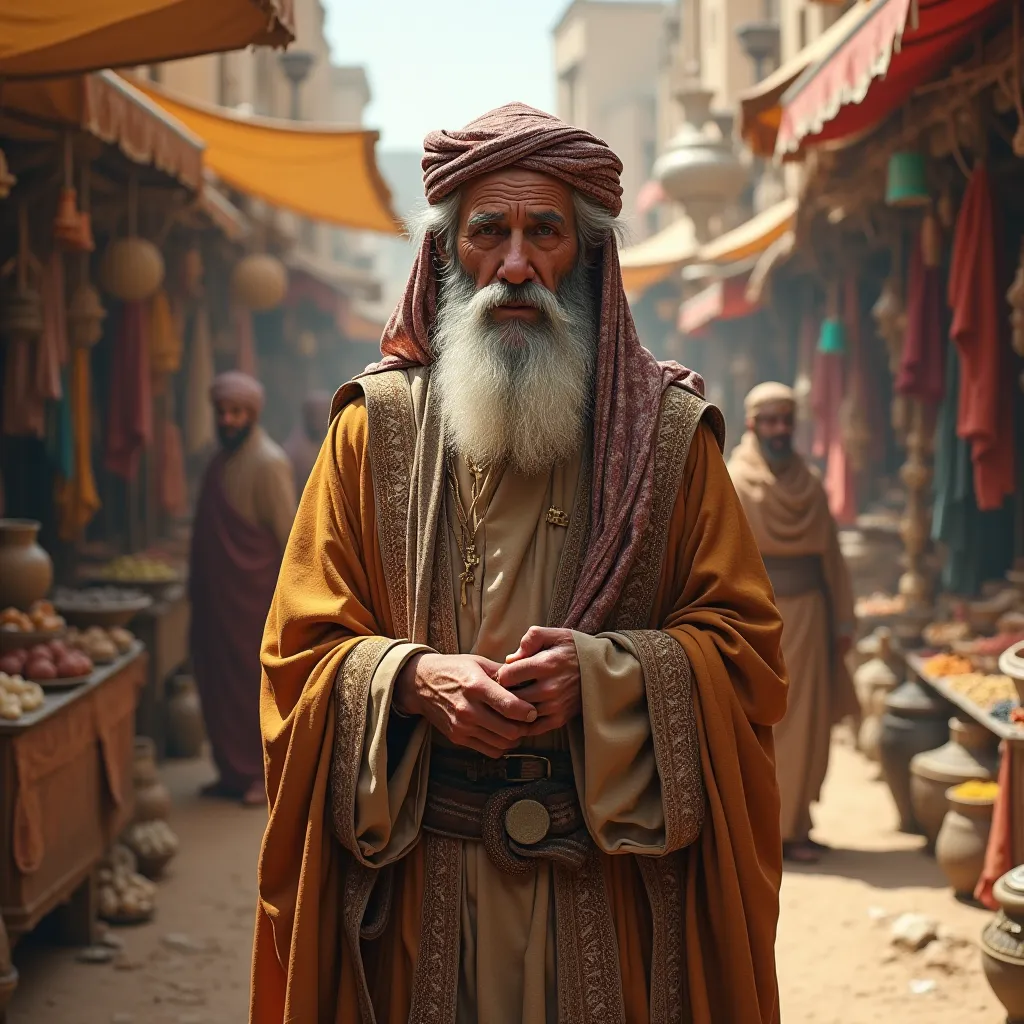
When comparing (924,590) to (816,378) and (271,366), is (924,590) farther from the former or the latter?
(271,366)

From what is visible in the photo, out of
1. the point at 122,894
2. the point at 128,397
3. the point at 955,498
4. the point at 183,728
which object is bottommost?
the point at 183,728

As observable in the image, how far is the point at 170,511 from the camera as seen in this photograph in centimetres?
1256

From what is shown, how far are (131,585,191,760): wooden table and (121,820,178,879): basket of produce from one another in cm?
233

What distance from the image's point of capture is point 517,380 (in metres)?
3.01

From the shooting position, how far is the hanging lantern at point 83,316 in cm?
847

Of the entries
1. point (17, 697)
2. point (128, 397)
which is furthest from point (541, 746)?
point (128, 397)

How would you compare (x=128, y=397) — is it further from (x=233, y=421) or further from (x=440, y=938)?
(x=440, y=938)

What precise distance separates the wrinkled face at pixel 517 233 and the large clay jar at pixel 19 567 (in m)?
4.05

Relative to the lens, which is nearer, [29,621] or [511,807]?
[511,807]

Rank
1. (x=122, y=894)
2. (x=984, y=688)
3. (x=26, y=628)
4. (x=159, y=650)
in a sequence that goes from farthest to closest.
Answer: (x=159, y=650) → (x=984, y=688) → (x=122, y=894) → (x=26, y=628)

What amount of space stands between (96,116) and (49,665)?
238 centimetres

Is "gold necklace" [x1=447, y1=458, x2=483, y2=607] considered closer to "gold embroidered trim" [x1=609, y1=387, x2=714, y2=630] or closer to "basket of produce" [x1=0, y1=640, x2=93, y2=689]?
"gold embroidered trim" [x1=609, y1=387, x2=714, y2=630]

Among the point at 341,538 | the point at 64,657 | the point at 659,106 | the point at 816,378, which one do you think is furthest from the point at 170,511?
the point at 659,106

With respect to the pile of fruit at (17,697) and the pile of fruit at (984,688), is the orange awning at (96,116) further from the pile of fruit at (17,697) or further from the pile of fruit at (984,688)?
the pile of fruit at (984,688)
